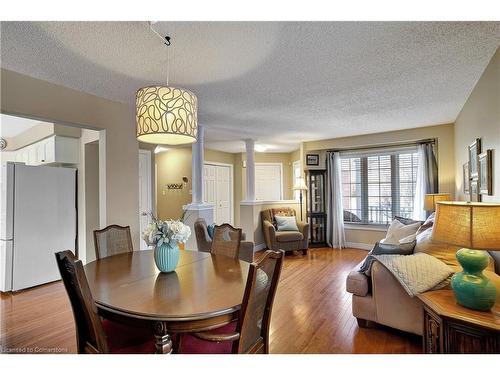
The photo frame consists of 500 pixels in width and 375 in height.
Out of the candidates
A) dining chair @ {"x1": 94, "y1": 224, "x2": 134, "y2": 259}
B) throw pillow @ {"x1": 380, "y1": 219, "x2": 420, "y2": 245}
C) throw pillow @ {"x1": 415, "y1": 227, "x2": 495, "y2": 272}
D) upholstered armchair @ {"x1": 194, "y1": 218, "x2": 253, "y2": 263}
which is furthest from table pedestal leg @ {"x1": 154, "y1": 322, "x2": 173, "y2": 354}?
throw pillow @ {"x1": 380, "y1": 219, "x2": 420, "y2": 245}

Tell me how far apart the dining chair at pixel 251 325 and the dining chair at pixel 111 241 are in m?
1.43

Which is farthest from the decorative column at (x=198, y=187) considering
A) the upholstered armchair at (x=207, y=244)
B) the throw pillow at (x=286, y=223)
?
the throw pillow at (x=286, y=223)

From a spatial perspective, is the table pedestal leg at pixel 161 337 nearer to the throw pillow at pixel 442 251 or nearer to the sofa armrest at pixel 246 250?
the throw pillow at pixel 442 251

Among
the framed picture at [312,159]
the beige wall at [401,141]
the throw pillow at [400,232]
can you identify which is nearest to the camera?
the throw pillow at [400,232]

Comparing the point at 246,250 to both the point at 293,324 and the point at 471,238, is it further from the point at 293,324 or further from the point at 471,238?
the point at 471,238

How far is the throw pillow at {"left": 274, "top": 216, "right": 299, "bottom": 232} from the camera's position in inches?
199

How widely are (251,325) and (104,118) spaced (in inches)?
114

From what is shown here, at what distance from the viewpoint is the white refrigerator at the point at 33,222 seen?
321 centimetres

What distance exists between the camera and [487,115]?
2357mm

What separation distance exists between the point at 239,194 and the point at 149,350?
609 centimetres

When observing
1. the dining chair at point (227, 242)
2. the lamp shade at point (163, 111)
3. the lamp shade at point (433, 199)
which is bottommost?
the dining chair at point (227, 242)

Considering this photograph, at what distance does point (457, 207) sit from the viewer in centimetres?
139
